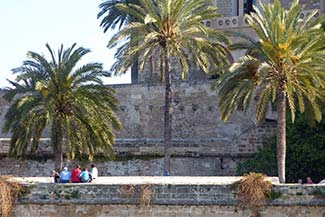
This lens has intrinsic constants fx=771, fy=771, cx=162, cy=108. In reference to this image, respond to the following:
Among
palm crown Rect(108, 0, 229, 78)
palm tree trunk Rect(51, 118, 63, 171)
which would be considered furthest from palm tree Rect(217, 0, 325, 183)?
palm tree trunk Rect(51, 118, 63, 171)

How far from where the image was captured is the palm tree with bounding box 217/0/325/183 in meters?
21.6

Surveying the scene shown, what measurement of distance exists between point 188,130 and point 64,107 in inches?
342

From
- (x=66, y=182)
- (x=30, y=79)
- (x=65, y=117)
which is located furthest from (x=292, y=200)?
(x=30, y=79)

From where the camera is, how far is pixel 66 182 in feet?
66.7

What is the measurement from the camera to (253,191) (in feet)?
61.7

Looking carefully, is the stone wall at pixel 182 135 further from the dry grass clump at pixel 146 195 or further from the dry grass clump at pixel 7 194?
the dry grass clump at pixel 146 195

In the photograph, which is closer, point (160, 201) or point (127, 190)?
point (160, 201)

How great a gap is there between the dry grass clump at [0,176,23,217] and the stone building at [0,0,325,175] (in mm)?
9283

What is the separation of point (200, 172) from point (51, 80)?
283 inches

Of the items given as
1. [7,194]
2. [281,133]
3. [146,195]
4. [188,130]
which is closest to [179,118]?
[188,130]

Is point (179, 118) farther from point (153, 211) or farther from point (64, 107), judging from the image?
point (153, 211)

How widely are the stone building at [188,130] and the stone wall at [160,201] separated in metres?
9.03

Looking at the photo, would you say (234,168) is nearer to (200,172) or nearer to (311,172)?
(200,172)

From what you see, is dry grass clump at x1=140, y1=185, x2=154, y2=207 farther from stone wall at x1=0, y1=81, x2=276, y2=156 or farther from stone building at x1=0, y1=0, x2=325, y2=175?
stone wall at x1=0, y1=81, x2=276, y2=156
